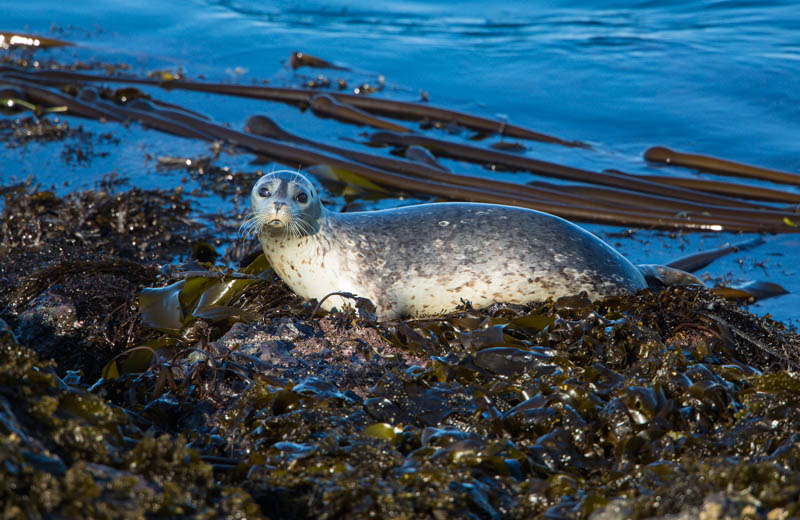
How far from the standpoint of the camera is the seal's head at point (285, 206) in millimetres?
3853

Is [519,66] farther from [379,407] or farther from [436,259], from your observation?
[379,407]

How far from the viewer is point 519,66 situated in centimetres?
929

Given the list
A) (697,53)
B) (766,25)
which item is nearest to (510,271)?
(697,53)

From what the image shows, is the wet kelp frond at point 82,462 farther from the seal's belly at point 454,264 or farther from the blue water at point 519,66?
the blue water at point 519,66

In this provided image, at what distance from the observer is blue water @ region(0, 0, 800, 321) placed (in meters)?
6.99

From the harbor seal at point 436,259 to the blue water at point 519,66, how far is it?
168cm

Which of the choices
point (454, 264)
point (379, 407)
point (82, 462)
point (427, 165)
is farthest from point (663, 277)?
point (82, 462)

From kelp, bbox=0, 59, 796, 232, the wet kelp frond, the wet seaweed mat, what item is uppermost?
kelp, bbox=0, 59, 796, 232

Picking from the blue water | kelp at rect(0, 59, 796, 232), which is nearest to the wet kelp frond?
the blue water

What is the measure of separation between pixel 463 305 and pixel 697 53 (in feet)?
21.5

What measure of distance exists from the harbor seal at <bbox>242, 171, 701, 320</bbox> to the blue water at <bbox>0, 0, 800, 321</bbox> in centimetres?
168

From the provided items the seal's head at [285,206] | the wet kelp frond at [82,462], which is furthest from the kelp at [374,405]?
the seal's head at [285,206]

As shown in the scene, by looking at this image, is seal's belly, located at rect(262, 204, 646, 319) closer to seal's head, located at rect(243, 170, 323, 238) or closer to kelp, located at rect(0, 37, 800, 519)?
seal's head, located at rect(243, 170, 323, 238)

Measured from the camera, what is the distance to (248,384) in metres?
2.96
